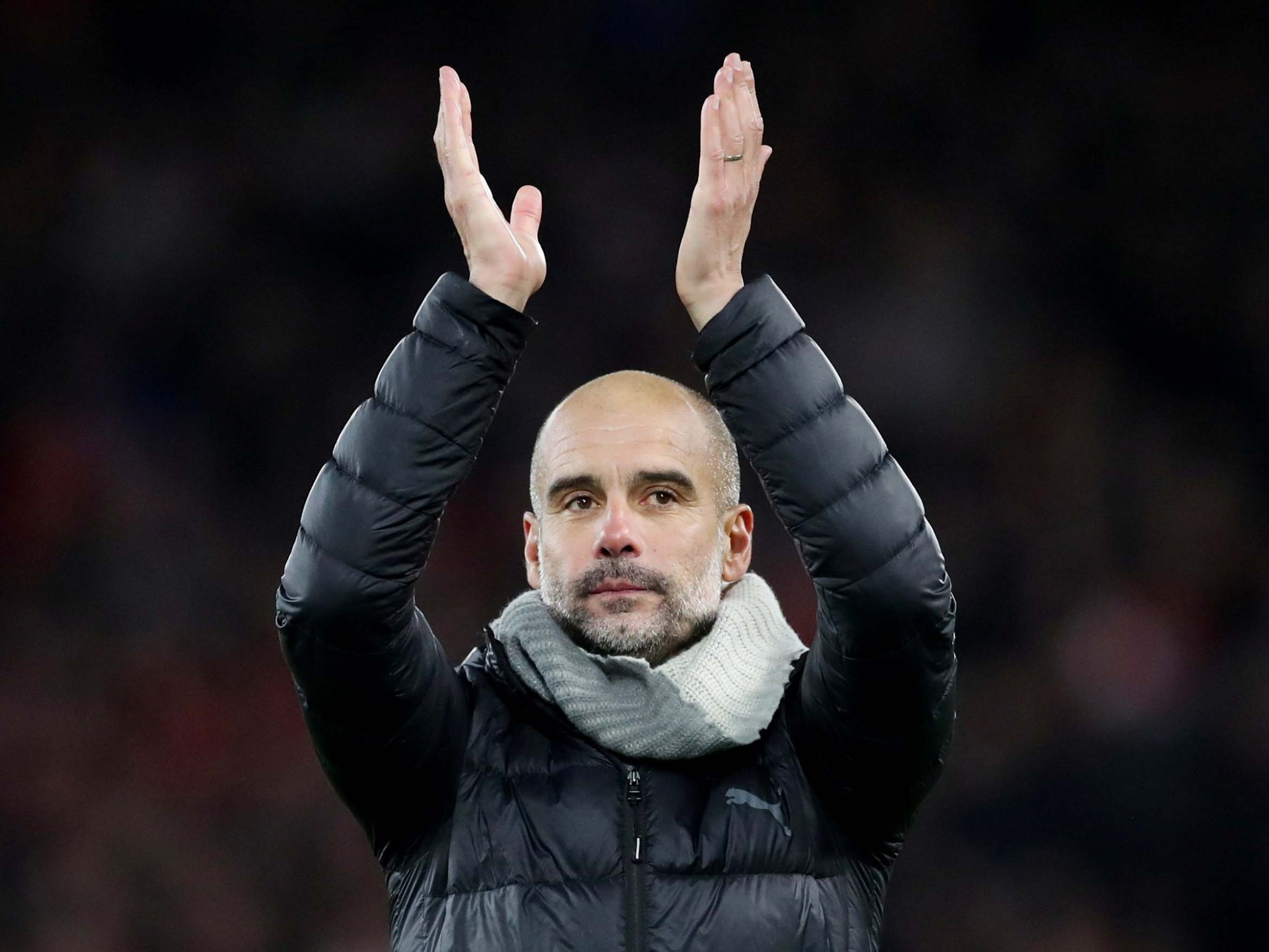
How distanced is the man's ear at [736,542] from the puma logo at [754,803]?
1.18 feet

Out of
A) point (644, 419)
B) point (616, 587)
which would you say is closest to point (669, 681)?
point (616, 587)

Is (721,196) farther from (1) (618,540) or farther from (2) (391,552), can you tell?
(2) (391,552)

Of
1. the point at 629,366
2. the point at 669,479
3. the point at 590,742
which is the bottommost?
the point at 590,742

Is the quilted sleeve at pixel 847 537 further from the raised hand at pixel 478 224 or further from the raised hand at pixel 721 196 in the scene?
the raised hand at pixel 478 224


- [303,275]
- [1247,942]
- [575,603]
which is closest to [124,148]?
[303,275]

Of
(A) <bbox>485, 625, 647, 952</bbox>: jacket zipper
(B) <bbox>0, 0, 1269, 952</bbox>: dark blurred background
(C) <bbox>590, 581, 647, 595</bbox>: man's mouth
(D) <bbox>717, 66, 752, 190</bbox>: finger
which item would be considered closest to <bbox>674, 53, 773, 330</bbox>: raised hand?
(D) <bbox>717, 66, 752, 190</bbox>: finger

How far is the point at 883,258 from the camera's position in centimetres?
500

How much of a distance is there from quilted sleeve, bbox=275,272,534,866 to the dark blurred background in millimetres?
2372

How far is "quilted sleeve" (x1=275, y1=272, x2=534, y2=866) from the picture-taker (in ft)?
6.25

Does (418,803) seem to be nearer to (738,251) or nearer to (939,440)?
(738,251)

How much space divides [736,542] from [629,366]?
2575mm

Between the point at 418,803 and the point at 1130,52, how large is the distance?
3946 mm

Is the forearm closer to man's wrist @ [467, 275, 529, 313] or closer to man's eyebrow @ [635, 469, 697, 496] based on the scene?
man's wrist @ [467, 275, 529, 313]

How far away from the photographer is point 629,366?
A: 485 cm
